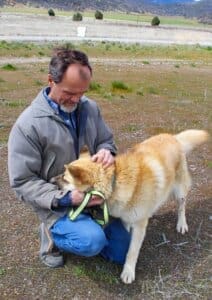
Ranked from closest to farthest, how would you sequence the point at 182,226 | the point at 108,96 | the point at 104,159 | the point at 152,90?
the point at 104,159 → the point at 182,226 → the point at 108,96 → the point at 152,90

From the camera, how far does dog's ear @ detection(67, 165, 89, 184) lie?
2.57 m

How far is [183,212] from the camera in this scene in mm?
3682

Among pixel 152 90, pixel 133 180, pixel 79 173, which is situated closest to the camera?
pixel 79 173

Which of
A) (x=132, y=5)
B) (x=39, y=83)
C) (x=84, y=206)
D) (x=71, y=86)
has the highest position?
(x=71, y=86)

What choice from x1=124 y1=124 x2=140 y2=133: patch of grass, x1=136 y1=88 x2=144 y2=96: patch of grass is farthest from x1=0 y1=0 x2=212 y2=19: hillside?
x1=124 y1=124 x2=140 y2=133: patch of grass

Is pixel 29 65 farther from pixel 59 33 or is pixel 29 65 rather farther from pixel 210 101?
pixel 59 33

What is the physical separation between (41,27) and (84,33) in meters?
3.36

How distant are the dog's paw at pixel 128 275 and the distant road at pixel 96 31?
1157 inches

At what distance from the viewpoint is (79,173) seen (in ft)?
Result: 8.52

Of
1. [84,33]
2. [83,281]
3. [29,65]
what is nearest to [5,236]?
[83,281]

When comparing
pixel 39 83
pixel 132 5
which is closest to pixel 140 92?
pixel 39 83

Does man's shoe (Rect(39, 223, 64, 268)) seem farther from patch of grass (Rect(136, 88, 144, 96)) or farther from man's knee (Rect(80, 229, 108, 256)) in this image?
patch of grass (Rect(136, 88, 144, 96))

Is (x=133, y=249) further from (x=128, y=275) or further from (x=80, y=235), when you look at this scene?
(x=80, y=235)

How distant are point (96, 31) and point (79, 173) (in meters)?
34.6
